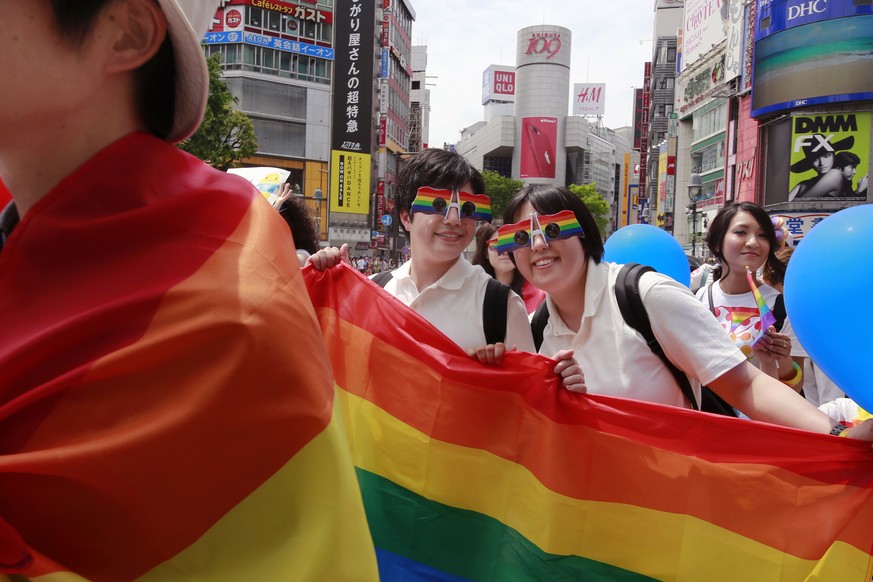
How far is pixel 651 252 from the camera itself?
5414mm

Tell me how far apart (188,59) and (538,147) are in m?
87.3

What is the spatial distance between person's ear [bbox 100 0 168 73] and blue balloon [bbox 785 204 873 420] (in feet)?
6.11

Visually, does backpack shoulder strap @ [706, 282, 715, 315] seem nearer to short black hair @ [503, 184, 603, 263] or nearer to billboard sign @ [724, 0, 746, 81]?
short black hair @ [503, 184, 603, 263]

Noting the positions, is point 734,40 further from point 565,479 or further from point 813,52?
point 565,479

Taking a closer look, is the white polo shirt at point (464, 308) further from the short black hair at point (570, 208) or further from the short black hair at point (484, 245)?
the short black hair at point (484, 245)

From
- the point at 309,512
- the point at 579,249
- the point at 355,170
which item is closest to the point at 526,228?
the point at 579,249

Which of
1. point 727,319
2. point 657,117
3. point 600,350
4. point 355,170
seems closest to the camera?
point 600,350

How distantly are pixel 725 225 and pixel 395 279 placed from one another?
2.67 m

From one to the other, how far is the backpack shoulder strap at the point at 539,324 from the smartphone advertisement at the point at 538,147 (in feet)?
274

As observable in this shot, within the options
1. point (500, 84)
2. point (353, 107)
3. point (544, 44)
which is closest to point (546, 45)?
point (544, 44)

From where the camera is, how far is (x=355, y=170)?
136 ft

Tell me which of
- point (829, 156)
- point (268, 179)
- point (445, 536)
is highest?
point (829, 156)

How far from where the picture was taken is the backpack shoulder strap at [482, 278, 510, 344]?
2.74 metres

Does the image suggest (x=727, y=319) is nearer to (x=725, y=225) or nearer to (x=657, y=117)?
A: (x=725, y=225)
